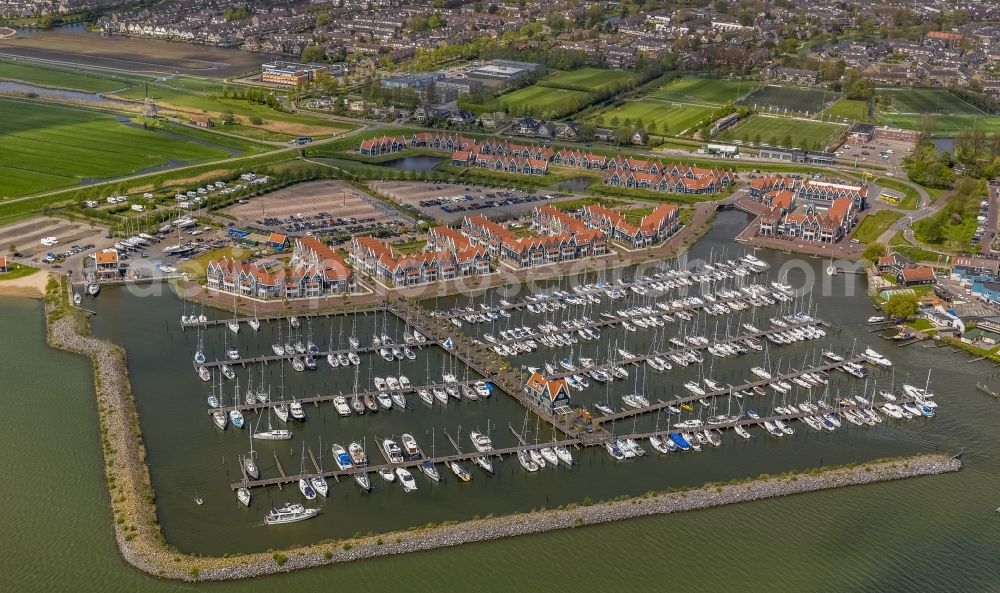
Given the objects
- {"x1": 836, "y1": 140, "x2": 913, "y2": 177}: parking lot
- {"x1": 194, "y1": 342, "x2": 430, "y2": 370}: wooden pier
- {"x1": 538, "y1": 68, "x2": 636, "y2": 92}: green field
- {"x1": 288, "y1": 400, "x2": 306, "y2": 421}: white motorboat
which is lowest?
{"x1": 288, "y1": 400, "x2": 306, "y2": 421}: white motorboat

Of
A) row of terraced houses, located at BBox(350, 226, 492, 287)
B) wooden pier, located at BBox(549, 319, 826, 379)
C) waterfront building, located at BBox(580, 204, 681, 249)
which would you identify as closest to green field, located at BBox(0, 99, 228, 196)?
row of terraced houses, located at BBox(350, 226, 492, 287)

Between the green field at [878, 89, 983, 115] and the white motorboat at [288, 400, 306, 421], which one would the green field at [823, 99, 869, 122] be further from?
the white motorboat at [288, 400, 306, 421]

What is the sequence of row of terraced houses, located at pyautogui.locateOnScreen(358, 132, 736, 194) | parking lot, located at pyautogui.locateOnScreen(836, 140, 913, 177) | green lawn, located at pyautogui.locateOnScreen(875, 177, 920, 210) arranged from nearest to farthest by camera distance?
green lawn, located at pyautogui.locateOnScreen(875, 177, 920, 210) → row of terraced houses, located at pyautogui.locateOnScreen(358, 132, 736, 194) → parking lot, located at pyautogui.locateOnScreen(836, 140, 913, 177)

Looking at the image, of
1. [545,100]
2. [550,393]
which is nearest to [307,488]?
[550,393]

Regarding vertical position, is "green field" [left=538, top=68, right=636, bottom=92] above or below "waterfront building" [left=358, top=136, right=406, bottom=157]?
above

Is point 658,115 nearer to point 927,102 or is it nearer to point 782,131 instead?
point 782,131

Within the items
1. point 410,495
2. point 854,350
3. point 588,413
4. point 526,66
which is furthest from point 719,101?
point 410,495
